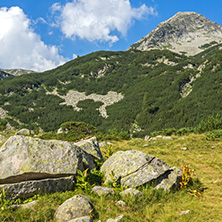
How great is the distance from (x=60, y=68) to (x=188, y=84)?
140 metres

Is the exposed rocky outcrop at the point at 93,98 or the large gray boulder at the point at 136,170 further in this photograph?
the exposed rocky outcrop at the point at 93,98

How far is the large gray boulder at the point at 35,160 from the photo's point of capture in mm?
6727

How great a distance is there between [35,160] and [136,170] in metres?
4.83

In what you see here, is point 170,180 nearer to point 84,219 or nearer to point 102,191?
point 102,191

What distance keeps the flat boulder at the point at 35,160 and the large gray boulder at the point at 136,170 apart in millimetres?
1844

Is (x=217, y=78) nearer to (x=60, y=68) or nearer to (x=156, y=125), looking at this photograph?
(x=156, y=125)

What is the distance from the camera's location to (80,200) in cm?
628

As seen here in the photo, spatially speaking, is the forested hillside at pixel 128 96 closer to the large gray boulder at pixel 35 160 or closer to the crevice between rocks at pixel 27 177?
the large gray boulder at pixel 35 160

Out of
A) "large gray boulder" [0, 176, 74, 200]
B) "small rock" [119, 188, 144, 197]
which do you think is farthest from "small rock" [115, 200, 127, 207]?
"large gray boulder" [0, 176, 74, 200]

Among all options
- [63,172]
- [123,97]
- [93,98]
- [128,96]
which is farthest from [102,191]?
[93,98]

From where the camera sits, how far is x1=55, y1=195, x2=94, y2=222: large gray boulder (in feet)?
18.7

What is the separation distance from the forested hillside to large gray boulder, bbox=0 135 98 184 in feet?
185

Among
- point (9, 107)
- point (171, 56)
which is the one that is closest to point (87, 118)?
point (9, 107)

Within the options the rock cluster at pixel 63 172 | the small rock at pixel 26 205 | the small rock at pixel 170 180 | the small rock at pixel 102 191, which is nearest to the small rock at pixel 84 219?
the rock cluster at pixel 63 172
